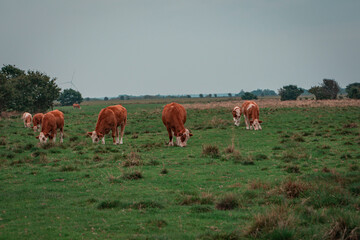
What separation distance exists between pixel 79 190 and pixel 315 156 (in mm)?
9993

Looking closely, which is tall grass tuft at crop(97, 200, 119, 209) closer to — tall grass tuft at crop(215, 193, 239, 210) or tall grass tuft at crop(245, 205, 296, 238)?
tall grass tuft at crop(215, 193, 239, 210)

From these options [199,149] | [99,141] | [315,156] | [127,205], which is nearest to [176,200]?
[127,205]

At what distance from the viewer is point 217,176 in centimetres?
1227

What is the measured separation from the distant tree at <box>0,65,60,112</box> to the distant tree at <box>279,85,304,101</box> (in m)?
67.8

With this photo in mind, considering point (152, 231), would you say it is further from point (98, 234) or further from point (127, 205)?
point (127, 205)

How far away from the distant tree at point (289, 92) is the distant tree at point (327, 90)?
13612 mm

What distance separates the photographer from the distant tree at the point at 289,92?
341 feet

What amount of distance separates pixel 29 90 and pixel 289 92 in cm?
7297

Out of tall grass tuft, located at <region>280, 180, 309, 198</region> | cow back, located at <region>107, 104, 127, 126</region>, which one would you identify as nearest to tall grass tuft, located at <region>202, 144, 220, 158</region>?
tall grass tuft, located at <region>280, 180, 309, 198</region>

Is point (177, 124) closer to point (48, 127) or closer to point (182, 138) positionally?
point (182, 138)

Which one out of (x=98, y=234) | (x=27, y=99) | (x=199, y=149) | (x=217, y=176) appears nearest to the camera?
(x=98, y=234)

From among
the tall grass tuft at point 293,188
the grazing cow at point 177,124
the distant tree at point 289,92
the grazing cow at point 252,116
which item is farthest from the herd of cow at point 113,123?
the distant tree at point 289,92

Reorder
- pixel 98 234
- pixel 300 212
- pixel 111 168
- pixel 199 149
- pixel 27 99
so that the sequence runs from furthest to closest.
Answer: pixel 27 99, pixel 199 149, pixel 111 168, pixel 300 212, pixel 98 234

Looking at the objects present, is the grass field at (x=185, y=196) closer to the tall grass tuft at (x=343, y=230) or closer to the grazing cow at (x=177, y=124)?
the tall grass tuft at (x=343, y=230)
